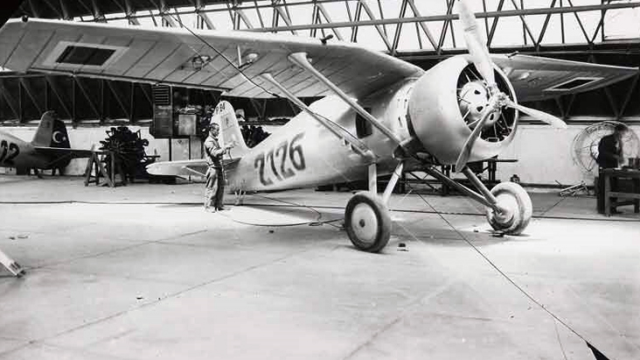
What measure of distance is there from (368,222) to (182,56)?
315 centimetres

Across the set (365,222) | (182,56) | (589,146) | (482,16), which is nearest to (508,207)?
(365,222)

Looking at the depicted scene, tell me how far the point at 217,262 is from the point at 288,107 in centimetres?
1650

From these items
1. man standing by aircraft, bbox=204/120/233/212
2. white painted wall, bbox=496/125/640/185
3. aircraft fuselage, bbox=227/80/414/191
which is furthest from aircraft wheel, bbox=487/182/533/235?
white painted wall, bbox=496/125/640/185

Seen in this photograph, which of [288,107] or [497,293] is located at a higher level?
[288,107]

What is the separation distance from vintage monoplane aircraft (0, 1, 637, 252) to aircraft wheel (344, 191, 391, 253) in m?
0.01

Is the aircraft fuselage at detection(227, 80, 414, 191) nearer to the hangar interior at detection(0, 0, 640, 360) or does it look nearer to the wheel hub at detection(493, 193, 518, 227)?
the hangar interior at detection(0, 0, 640, 360)

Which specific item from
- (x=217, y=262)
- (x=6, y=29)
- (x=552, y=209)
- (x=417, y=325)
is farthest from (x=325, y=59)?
(x=552, y=209)

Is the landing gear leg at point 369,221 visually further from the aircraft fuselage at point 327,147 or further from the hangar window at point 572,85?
the hangar window at point 572,85

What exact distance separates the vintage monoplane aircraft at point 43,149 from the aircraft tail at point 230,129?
10.9m

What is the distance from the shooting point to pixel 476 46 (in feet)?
20.2

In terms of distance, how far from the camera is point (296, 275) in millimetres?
5574

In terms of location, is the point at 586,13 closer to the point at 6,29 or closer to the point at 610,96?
the point at 610,96

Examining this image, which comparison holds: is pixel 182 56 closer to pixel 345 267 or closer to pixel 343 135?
pixel 343 135

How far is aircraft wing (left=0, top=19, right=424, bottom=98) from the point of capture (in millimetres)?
5816
